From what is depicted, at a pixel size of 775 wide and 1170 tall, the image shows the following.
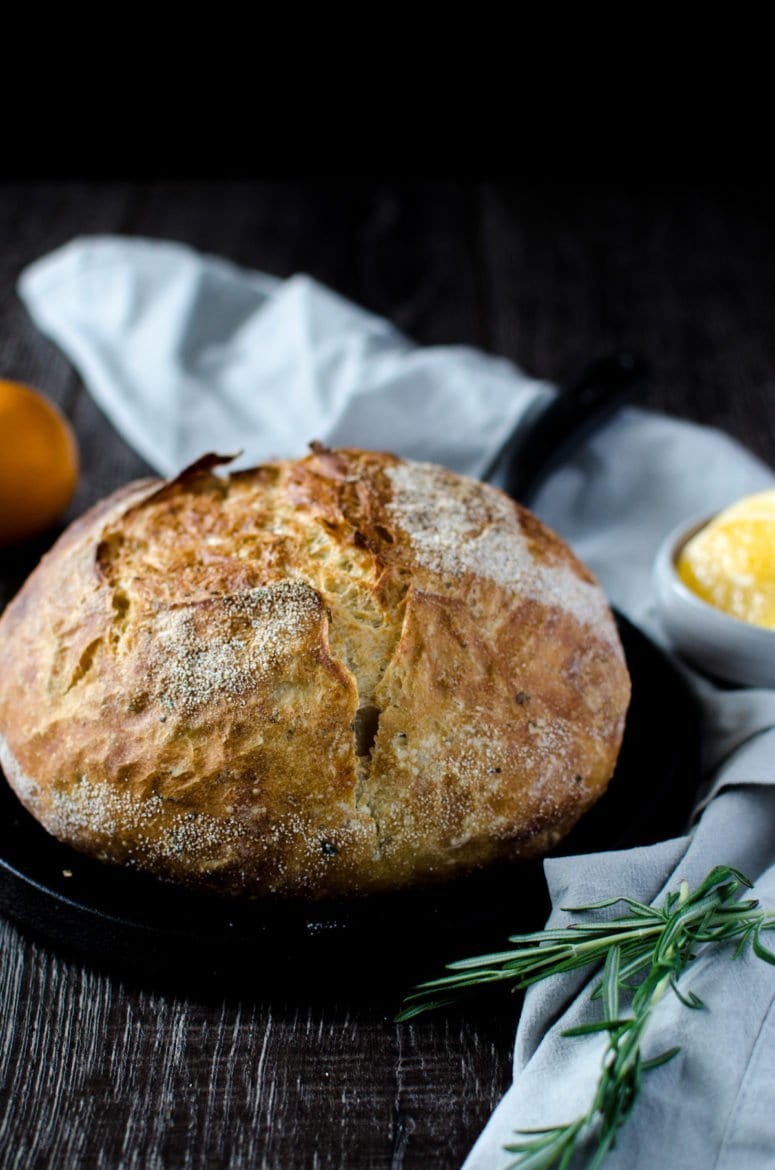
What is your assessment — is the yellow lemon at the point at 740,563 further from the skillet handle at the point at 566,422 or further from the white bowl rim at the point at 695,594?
the skillet handle at the point at 566,422

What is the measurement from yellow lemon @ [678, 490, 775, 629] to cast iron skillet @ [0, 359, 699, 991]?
484mm

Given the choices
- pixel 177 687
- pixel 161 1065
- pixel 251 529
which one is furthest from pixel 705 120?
pixel 161 1065

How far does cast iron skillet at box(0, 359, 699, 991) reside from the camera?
4.50 feet

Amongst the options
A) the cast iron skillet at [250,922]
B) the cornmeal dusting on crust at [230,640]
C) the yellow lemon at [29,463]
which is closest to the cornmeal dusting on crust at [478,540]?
the cornmeal dusting on crust at [230,640]

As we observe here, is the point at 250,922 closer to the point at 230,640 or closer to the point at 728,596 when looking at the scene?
the point at 230,640

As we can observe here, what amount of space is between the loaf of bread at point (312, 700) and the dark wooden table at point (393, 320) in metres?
0.17

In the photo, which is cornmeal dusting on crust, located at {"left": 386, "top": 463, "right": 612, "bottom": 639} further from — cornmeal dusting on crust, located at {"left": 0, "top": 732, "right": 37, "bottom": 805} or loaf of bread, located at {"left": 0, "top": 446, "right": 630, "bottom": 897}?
cornmeal dusting on crust, located at {"left": 0, "top": 732, "right": 37, "bottom": 805}

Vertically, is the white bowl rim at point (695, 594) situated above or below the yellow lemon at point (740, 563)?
below

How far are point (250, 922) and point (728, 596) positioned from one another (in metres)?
0.94

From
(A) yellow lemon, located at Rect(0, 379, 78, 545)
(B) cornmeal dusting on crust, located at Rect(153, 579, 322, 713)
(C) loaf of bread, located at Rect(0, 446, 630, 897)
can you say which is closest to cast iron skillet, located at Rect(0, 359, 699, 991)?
(C) loaf of bread, located at Rect(0, 446, 630, 897)

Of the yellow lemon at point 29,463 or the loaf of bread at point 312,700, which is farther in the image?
the yellow lemon at point 29,463

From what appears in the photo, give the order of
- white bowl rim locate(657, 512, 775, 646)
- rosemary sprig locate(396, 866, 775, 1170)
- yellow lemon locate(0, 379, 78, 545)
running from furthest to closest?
1. yellow lemon locate(0, 379, 78, 545)
2. white bowl rim locate(657, 512, 775, 646)
3. rosemary sprig locate(396, 866, 775, 1170)

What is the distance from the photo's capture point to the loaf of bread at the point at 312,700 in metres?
1.39

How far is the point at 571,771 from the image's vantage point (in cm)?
149
